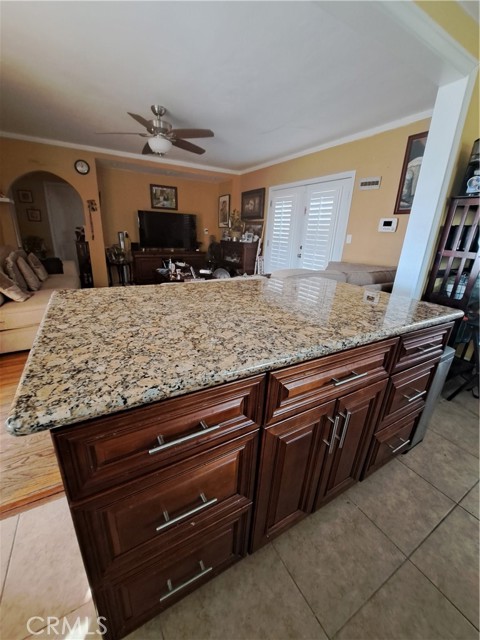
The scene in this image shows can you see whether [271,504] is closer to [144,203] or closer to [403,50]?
[403,50]

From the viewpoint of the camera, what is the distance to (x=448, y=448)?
65.3 inches

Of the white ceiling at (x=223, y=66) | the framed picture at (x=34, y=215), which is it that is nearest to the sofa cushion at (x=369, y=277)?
the white ceiling at (x=223, y=66)

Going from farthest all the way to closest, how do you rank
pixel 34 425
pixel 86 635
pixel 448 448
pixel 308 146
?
pixel 308 146, pixel 448 448, pixel 86 635, pixel 34 425

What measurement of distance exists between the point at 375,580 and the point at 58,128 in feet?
17.6

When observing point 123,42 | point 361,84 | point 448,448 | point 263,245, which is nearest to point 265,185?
point 263,245

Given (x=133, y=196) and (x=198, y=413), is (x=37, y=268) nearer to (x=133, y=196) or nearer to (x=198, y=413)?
(x=133, y=196)

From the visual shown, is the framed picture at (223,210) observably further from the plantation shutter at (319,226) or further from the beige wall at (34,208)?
the beige wall at (34,208)

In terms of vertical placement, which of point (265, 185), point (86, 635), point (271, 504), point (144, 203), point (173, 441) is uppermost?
point (265, 185)

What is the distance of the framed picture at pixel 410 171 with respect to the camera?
2654 millimetres

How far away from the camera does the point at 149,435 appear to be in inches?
23.0

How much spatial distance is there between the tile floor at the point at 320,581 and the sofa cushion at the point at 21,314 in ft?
6.06

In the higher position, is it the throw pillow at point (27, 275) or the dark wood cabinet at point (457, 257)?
the dark wood cabinet at point (457, 257)

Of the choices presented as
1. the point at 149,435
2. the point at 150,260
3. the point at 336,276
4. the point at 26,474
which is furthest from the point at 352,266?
the point at 150,260

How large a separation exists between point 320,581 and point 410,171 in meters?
3.50
